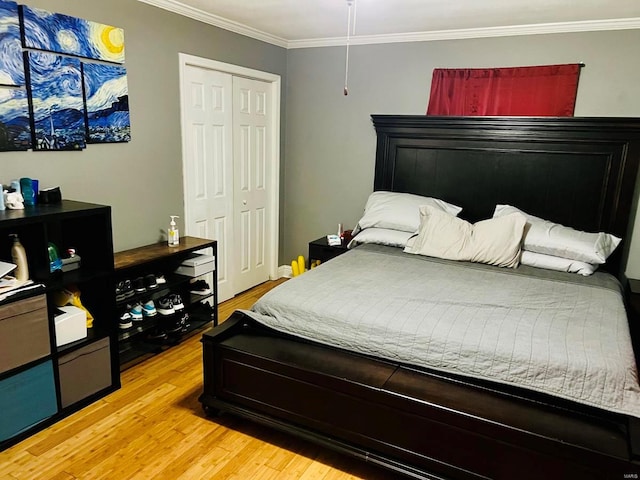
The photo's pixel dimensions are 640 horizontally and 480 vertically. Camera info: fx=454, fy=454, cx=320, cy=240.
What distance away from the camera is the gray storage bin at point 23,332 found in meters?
2.02

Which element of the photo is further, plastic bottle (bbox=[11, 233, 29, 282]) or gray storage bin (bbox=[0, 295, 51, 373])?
plastic bottle (bbox=[11, 233, 29, 282])

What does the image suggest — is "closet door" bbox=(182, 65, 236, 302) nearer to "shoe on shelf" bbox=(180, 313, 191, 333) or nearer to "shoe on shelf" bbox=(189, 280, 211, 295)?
"shoe on shelf" bbox=(189, 280, 211, 295)

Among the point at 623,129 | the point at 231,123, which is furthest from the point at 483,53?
the point at 231,123

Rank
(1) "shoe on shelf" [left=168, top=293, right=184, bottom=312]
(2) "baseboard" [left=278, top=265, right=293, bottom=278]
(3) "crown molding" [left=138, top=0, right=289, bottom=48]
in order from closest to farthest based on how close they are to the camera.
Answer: (3) "crown molding" [left=138, top=0, right=289, bottom=48]
(1) "shoe on shelf" [left=168, top=293, right=184, bottom=312]
(2) "baseboard" [left=278, top=265, right=293, bottom=278]

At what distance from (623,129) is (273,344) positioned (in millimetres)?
2834

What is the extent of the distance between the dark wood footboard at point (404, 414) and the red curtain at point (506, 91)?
2421mm

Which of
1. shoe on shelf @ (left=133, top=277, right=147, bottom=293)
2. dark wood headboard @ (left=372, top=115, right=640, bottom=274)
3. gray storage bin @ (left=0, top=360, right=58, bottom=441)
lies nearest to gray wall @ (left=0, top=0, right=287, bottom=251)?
shoe on shelf @ (left=133, top=277, right=147, bottom=293)

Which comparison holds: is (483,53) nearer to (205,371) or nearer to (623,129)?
(623,129)

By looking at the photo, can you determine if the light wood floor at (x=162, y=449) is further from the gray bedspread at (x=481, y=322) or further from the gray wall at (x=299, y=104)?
the gray wall at (x=299, y=104)

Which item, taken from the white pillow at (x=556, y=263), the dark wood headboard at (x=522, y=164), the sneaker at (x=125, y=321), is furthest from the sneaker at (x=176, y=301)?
the white pillow at (x=556, y=263)

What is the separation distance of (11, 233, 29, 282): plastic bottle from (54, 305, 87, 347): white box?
0.27m

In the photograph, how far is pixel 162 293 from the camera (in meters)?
3.32

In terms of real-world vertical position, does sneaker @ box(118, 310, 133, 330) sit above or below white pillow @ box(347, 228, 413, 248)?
below

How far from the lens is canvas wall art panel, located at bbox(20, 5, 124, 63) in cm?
232
